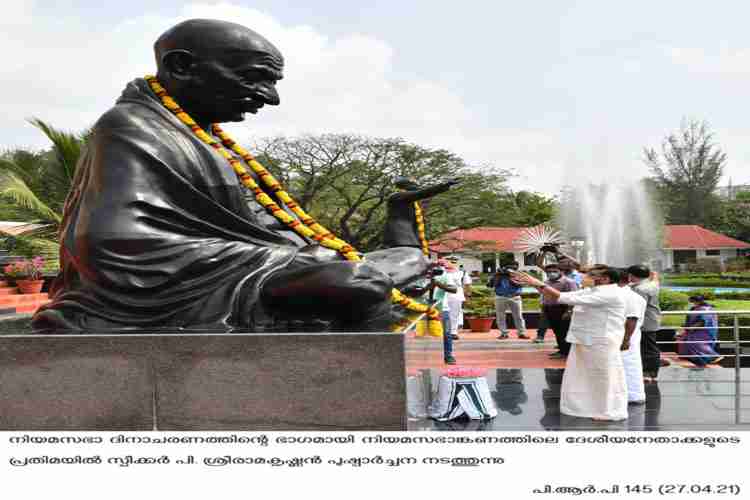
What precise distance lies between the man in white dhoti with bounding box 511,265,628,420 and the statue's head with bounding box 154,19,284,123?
2469 millimetres

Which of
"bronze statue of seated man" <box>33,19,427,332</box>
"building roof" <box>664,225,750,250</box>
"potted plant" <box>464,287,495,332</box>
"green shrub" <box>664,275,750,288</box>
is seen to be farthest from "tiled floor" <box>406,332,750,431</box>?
"building roof" <box>664,225,750,250</box>

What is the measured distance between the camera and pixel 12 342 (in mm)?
3010

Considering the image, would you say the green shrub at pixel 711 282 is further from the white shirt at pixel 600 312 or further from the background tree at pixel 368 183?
the white shirt at pixel 600 312

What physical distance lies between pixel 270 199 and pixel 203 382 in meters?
1.33

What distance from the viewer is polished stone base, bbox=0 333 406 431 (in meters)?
2.82

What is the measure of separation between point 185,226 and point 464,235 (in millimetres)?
24860

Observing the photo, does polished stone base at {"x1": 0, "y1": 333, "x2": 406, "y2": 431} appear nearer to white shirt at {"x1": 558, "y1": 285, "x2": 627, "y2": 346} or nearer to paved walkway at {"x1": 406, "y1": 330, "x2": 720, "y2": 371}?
white shirt at {"x1": 558, "y1": 285, "x2": 627, "y2": 346}

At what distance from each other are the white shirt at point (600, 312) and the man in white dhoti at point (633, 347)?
44cm

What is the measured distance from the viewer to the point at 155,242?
10.2 ft

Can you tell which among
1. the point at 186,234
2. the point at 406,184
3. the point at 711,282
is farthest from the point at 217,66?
the point at 711,282

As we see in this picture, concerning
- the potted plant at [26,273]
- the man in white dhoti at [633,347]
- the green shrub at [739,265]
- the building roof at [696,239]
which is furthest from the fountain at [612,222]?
the building roof at [696,239]

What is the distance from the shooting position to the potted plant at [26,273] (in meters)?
13.1

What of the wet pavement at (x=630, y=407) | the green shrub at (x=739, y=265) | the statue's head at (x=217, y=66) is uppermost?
the statue's head at (x=217, y=66)

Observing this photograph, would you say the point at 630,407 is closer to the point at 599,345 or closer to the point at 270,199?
the point at 599,345
